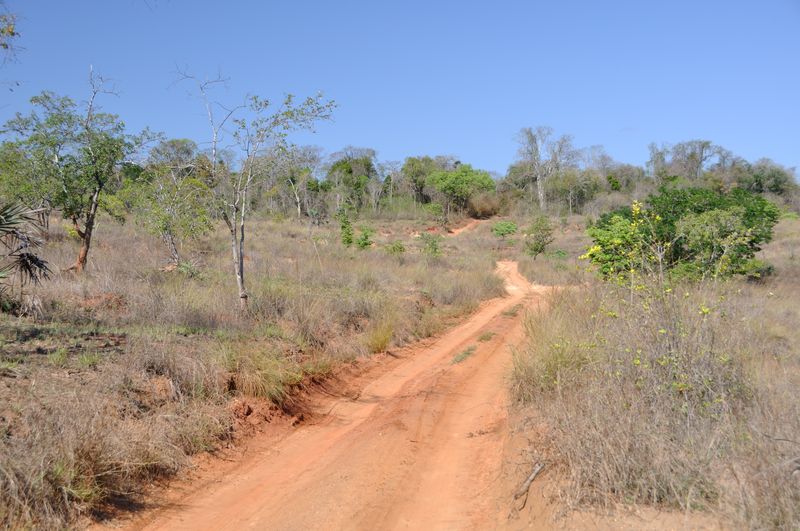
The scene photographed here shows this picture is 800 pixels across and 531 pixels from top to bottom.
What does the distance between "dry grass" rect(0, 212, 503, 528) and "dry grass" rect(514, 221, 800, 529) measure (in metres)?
3.91

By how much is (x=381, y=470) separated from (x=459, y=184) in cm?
6242

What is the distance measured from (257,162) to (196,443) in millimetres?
6426

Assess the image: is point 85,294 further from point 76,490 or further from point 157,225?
point 76,490

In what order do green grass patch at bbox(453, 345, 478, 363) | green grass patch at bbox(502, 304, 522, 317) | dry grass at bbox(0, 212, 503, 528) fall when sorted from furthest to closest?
green grass patch at bbox(502, 304, 522, 317) → green grass patch at bbox(453, 345, 478, 363) → dry grass at bbox(0, 212, 503, 528)

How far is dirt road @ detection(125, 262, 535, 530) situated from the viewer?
552cm

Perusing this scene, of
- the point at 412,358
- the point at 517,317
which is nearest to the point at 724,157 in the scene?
the point at 517,317

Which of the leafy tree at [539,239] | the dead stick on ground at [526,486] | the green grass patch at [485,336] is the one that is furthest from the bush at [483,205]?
the dead stick on ground at [526,486]

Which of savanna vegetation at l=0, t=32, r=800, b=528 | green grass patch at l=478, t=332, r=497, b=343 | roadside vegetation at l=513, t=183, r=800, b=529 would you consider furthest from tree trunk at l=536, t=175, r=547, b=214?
roadside vegetation at l=513, t=183, r=800, b=529

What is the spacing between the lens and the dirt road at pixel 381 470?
5520 mm

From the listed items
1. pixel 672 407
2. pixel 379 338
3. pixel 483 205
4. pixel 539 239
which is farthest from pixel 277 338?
pixel 483 205

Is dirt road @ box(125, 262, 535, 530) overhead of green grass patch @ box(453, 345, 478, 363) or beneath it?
beneath

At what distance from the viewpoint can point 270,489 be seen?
624 centimetres

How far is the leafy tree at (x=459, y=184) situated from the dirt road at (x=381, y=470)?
58.1 meters

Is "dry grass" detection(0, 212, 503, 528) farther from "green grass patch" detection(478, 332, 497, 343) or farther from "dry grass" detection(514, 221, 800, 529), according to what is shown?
"dry grass" detection(514, 221, 800, 529)
